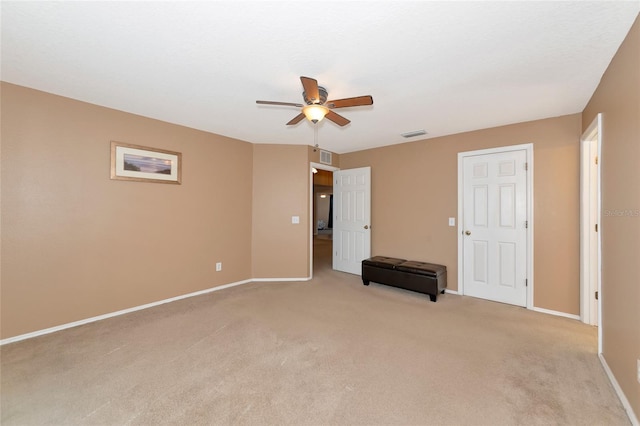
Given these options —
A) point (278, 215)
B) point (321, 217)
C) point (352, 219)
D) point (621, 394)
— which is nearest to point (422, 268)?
point (352, 219)

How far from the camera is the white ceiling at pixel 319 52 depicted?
5.16 feet

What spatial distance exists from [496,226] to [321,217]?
9746mm

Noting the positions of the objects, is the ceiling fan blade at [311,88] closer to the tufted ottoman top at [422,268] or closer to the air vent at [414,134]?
the air vent at [414,134]

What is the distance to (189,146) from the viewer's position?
374 cm

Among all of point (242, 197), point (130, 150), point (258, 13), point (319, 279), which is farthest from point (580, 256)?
point (130, 150)

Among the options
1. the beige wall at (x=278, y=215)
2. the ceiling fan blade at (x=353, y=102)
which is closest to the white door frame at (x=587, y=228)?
the ceiling fan blade at (x=353, y=102)

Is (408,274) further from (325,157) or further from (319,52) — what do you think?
(319,52)

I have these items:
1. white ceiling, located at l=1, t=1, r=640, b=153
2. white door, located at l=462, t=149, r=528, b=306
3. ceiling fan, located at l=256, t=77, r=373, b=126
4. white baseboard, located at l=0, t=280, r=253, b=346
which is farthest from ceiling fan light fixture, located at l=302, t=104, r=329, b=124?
white baseboard, located at l=0, t=280, r=253, b=346

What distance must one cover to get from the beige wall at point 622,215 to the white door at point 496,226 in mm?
1257

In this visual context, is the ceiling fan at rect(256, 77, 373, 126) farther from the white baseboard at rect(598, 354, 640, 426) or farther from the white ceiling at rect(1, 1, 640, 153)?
the white baseboard at rect(598, 354, 640, 426)

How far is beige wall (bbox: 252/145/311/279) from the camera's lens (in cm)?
460

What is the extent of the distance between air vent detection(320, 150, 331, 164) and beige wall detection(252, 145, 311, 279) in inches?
18.7

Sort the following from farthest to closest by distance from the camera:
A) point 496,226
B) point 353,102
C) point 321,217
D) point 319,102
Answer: point 321,217
point 496,226
point 319,102
point 353,102

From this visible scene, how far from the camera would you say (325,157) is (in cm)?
498
